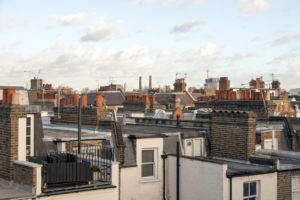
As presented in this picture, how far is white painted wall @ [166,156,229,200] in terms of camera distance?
1511cm

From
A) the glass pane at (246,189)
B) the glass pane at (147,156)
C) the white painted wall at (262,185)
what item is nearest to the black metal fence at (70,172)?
the glass pane at (147,156)

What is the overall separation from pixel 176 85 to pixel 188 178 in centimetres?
5239

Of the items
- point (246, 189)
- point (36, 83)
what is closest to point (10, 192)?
point (246, 189)

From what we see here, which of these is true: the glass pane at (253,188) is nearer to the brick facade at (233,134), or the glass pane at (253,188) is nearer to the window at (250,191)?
the window at (250,191)

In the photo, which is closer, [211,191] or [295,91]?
[211,191]

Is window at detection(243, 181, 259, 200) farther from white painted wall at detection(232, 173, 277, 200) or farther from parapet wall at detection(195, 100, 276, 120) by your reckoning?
parapet wall at detection(195, 100, 276, 120)

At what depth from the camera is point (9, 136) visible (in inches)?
507

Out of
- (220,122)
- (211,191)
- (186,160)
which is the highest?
(220,122)

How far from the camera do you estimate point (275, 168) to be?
16.3 m

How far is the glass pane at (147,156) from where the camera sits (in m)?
17.8

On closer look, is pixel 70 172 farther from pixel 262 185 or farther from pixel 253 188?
pixel 262 185

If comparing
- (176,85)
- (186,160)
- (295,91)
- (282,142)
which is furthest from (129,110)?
(295,91)

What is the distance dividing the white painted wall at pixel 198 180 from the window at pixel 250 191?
1.10 metres

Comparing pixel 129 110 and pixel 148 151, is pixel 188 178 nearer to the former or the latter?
pixel 148 151
